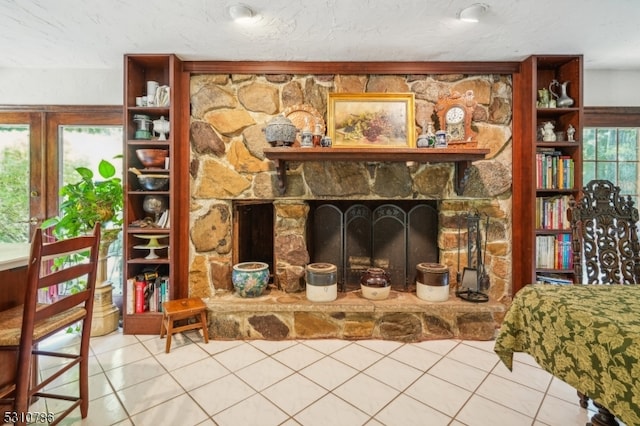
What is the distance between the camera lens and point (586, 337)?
0.97 meters

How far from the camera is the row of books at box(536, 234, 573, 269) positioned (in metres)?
2.37

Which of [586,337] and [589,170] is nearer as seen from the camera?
[586,337]

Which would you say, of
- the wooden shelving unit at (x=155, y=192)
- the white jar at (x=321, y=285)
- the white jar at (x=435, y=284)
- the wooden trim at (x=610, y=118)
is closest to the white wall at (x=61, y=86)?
the wooden trim at (x=610, y=118)

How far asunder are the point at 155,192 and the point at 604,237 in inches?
115

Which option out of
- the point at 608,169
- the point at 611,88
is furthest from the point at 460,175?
the point at 611,88

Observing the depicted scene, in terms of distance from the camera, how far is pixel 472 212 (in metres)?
2.44

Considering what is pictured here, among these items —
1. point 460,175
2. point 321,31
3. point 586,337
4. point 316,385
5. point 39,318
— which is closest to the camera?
point 586,337

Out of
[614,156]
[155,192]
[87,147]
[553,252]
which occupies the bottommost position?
[553,252]

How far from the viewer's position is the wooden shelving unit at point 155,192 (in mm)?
2316

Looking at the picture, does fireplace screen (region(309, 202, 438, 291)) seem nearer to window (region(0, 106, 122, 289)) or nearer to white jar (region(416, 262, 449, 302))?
white jar (region(416, 262, 449, 302))

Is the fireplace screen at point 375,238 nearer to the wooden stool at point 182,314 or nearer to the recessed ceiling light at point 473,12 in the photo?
the wooden stool at point 182,314

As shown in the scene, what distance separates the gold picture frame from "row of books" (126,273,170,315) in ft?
5.97

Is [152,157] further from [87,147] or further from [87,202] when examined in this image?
[87,147]

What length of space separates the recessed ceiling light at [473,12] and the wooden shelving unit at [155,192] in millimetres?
2078
